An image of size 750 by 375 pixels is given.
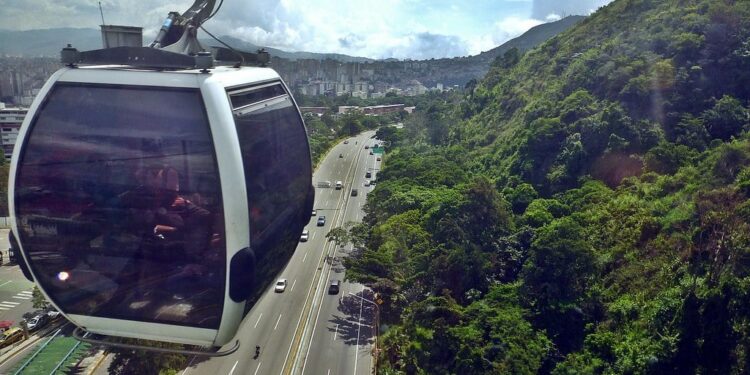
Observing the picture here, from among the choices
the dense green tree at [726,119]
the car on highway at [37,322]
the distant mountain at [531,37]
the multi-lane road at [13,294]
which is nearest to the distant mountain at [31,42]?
the multi-lane road at [13,294]

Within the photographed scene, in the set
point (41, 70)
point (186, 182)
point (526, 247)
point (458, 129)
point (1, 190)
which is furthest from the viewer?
point (41, 70)

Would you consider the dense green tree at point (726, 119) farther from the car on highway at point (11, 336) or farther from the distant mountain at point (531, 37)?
the distant mountain at point (531, 37)

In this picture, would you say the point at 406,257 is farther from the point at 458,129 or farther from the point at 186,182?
the point at 458,129

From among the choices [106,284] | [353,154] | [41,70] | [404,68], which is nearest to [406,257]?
[106,284]

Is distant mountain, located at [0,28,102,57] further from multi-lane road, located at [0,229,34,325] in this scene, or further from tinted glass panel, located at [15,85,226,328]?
tinted glass panel, located at [15,85,226,328]

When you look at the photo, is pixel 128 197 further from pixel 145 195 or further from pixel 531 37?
pixel 531 37

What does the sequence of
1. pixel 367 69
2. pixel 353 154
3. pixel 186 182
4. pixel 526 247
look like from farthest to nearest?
pixel 367 69 → pixel 353 154 → pixel 526 247 → pixel 186 182

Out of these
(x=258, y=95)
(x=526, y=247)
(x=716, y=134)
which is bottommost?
(x=526, y=247)
